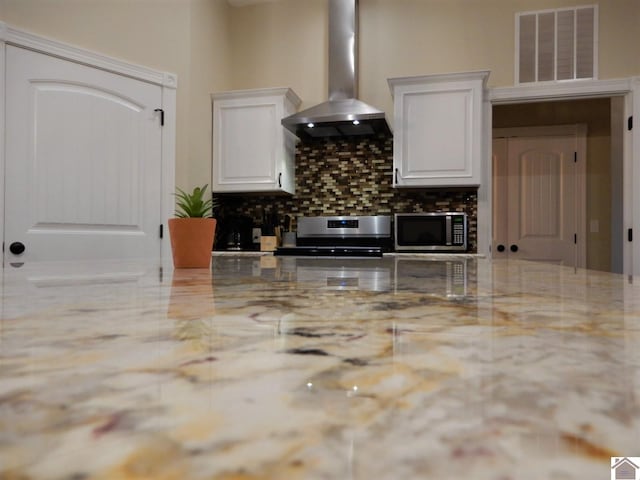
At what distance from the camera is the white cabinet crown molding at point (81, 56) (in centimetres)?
225

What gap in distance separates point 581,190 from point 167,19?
3546mm

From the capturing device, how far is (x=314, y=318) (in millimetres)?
356

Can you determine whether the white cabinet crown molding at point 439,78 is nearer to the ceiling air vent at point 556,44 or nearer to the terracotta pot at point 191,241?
the ceiling air vent at point 556,44

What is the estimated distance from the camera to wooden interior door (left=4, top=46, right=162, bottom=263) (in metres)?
2.31

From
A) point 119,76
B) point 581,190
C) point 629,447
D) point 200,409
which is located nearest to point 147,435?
point 200,409

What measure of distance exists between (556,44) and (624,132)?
0.74 meters

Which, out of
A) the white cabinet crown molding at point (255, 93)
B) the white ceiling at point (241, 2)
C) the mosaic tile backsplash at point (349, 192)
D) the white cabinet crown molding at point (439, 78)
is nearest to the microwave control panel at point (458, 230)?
the mosaic tile backsplash at point (349, 192)

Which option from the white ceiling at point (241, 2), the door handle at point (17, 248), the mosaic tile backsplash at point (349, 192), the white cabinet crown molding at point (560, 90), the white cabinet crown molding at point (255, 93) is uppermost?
the white ceiling at point (241, 2)

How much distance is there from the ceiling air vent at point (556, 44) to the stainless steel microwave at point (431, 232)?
1091 millimetres

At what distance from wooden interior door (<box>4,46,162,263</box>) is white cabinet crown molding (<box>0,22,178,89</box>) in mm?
33

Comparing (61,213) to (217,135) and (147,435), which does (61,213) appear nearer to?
(217,135)

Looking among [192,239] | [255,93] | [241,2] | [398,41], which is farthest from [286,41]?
[192,239]

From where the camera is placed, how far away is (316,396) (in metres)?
0.18

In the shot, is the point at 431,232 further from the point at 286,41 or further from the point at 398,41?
the point at 286,41
